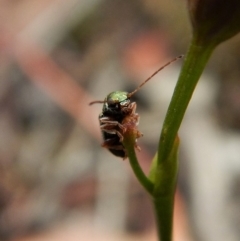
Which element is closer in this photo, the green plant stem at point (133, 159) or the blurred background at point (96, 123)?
the green plant stem at point (133, 159)

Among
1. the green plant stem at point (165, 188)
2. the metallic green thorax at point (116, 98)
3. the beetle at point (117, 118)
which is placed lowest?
the green plant stem at point (165, 188)

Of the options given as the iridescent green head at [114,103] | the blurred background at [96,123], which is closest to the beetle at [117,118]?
the iridescent green head at [114,103]

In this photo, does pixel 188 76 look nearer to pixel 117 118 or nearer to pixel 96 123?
pixel 117 118

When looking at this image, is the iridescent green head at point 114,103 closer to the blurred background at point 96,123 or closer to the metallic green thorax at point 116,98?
the metallic green thorax at point 116,98

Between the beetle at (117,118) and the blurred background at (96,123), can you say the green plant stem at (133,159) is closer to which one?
the beetle at (117,118)

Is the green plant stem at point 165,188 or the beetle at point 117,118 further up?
the beetle at point 117,118

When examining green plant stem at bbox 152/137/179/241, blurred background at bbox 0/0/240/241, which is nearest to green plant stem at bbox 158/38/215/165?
green plant stem at bbox 152/137/179/241

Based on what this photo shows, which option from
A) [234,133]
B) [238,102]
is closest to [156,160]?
[234,133]

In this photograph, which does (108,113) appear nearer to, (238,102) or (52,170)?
(52,170)
